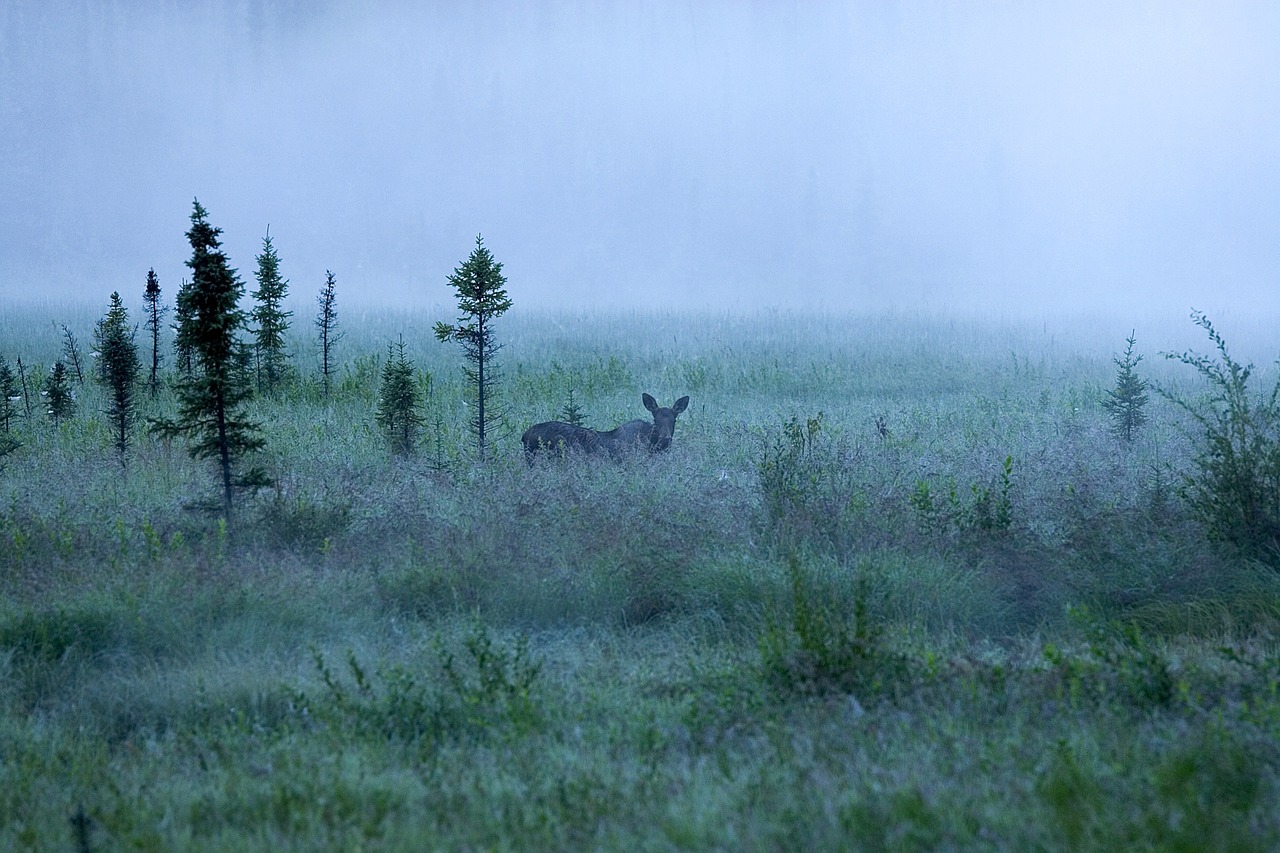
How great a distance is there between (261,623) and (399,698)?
166 centimetres

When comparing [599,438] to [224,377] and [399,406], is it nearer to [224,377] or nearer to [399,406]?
[399,406]

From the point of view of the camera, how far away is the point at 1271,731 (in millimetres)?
3781

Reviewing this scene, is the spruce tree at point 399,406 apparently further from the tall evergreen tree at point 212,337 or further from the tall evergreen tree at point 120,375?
the tall evergreen tree at point 212,337

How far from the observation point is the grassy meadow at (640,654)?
11.5 ft

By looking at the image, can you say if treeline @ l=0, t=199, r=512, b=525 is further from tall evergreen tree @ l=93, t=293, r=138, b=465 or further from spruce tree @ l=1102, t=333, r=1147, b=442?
spruce tree @ l=1102, t=333, r=1147, b=442

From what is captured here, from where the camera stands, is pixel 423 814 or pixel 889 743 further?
pixel 889 743

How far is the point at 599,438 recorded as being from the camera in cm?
1117

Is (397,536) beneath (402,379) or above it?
beneath

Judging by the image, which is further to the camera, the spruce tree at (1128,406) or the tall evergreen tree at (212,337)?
the spruce tree at (1128,406)

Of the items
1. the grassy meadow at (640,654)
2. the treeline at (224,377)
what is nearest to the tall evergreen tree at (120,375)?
the treeline at (224,377)

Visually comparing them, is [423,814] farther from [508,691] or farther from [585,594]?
[585,594]

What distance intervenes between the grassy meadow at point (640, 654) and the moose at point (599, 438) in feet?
1.57

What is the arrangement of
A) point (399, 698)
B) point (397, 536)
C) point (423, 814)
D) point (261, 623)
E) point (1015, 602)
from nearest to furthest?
point (423, 814) → point (399, 698) → point (261, 623) → point (1015, 602) → point (397, 536)

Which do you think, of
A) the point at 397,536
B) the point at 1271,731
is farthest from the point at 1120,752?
the point at 397,536
